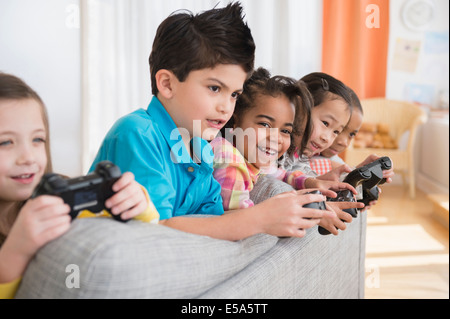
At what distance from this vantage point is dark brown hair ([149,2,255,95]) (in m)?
0.94

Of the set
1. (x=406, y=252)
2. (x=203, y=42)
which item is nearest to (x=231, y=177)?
(x=203, y=42)

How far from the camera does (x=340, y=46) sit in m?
3.61

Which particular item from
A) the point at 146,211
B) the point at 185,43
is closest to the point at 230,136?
the point at 185,43

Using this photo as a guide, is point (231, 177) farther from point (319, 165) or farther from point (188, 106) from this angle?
point (319, 165)

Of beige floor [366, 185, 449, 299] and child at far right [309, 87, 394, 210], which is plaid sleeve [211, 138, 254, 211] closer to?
child at far right [309, 87, 394, 210]

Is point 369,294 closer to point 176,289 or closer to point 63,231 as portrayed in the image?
point 176,289

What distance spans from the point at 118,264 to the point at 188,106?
495 millimetres

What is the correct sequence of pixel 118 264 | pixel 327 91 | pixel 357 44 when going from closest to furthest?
pixel 118 264 → pixel 327 91 → pixel 357 44

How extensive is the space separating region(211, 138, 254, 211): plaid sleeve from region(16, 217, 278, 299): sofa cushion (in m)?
0.40

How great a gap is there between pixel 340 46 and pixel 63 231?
3444 mm

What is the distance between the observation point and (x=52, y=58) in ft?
10.1

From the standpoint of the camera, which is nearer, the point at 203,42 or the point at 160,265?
the point at 160,265

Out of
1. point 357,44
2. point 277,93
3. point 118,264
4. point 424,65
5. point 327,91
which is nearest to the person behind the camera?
point 118,264

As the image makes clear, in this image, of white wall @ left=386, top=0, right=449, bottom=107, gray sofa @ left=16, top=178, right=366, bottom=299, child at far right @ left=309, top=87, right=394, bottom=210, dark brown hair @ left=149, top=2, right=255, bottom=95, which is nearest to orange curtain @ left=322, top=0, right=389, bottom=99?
white wall @ left=386, top=0, right=449, bottom=107
